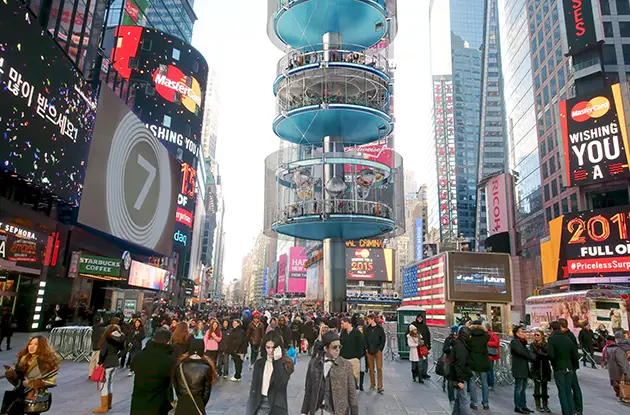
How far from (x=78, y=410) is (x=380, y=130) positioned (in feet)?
98.6

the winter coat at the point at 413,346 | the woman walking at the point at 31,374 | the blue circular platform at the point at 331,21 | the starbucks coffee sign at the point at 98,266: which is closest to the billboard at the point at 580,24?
the blue circular platform at the point at 331,21

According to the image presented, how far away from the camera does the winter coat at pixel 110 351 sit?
29.5 feet

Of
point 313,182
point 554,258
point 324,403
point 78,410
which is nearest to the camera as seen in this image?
point 324,403

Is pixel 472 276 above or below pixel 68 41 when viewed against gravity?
below

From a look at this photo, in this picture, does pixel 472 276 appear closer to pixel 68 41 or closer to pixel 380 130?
pixel 380 130

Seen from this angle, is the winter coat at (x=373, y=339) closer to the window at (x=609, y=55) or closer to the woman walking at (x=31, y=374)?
the woman walking at (x=31, y=374)

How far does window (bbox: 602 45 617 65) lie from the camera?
5106 centimetres

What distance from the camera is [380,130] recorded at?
35281mm

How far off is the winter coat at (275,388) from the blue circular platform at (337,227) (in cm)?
2346

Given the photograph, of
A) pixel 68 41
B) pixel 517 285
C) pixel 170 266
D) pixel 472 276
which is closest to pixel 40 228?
pixel 68 41

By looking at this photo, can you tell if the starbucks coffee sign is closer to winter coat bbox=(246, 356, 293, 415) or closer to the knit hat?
winter coat bbox=(246, 356, 293, 415)

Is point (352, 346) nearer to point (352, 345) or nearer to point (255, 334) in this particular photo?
point (352, 345)

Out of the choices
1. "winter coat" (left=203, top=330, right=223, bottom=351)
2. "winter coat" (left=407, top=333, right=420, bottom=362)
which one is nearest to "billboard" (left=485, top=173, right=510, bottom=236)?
"winter coat" (left=407, top=333, right=420, bottom=362)

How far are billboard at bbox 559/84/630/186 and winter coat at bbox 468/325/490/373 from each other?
43172mm
